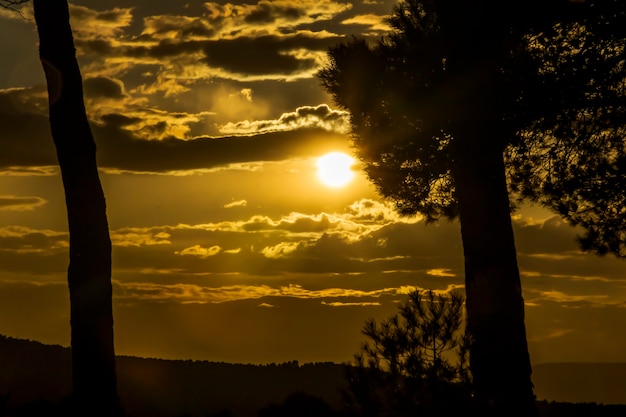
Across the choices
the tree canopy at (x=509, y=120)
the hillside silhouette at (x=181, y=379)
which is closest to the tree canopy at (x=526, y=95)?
the tree canopy at (x=509, y=120)

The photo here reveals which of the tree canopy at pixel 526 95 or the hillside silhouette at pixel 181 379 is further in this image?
the hillside silhouette at pixel 181 379

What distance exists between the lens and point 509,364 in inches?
559

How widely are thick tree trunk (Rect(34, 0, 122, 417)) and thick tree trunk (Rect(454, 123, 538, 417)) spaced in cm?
595

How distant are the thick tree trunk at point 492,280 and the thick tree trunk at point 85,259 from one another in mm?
5947

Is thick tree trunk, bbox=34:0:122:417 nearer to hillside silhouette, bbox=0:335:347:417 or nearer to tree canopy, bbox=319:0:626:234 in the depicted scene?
tree canopy, bbox=319:0:626:234

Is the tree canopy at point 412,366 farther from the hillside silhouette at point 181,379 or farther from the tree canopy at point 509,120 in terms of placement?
the hillside silhouette at point 181,379

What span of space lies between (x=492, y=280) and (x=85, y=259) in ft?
22.2

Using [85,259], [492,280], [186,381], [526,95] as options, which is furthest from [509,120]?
[186,381]

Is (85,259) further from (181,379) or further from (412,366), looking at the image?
(181,379)

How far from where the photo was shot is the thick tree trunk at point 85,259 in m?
11.2

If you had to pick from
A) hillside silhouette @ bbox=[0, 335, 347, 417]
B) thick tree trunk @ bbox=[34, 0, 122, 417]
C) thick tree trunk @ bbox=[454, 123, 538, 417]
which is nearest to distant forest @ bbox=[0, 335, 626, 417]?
hillside silhouette @ bbox=[0, 335, 347, 417]

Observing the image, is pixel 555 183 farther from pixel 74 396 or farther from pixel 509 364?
pixel 74 396

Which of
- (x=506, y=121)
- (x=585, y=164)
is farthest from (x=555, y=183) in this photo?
(x=506, y=121)

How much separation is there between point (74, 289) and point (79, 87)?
285cm
